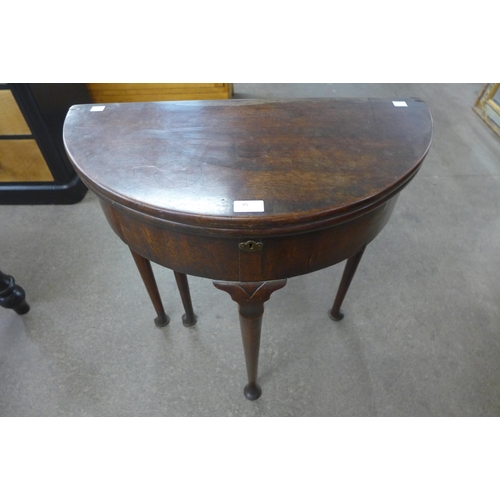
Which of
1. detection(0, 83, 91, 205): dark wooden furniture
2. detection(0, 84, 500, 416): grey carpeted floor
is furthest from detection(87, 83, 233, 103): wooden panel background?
detection(0, 84, 500, 416): grey carpeted floor

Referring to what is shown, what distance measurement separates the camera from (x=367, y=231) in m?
0.71

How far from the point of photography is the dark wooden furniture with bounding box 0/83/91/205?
142 centimetres

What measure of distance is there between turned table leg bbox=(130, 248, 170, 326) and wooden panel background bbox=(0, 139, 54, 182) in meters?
0.96

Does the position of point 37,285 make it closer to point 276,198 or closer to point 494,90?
point 276,198

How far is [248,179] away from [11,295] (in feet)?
3.35

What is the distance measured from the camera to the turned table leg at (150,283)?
3.04 ft

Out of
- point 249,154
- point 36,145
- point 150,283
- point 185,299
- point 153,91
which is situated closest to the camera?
point 249,154

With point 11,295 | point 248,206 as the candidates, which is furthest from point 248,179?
point 11,295

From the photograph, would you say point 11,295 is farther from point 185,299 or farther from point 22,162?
point 22,162

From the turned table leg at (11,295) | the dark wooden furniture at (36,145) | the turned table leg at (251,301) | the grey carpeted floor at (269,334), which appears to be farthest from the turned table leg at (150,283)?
the dark wooden furniture at (36,145)

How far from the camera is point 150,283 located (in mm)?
1014

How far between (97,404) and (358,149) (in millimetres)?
1012

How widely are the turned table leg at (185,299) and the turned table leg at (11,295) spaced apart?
57 centimetres

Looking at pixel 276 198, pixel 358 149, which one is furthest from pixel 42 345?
pixel 358 149
